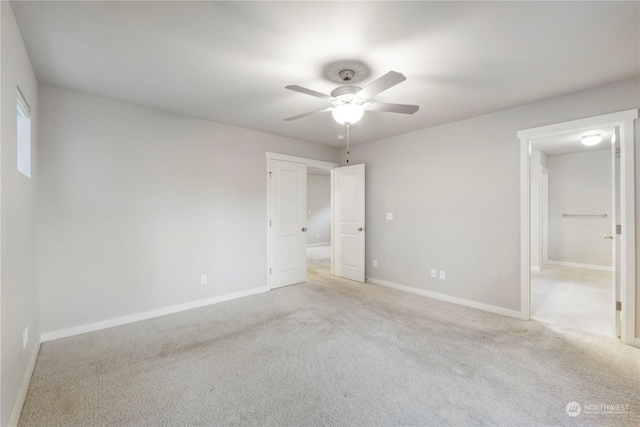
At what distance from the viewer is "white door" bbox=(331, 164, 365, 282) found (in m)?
4.96

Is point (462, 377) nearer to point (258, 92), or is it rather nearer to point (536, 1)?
point (536, 1)

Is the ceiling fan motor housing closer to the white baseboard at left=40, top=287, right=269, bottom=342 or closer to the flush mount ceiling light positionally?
the white baseboard at left=40, top=287, right=269, bottom=342

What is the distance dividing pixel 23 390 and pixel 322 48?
3.14 metres

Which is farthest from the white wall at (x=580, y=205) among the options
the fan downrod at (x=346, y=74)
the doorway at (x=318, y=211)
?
the fan downrod at (x=346, y=74)

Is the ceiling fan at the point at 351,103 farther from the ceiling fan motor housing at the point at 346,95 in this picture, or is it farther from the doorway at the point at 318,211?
the doorway at the point at 318,211

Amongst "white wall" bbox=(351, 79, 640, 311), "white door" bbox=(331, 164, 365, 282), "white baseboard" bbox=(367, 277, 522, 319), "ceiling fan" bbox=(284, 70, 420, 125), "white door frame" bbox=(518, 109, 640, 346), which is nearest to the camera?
"ceiling fan" bbox=(284, 70, 420, 125)

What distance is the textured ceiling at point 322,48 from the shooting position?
1.71m

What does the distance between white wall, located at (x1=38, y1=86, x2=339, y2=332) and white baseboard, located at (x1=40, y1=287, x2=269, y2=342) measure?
50 mm

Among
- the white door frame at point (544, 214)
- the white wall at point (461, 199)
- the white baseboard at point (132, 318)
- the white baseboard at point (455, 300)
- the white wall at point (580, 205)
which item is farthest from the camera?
the white door frame at point (544, 214)

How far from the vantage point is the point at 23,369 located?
1946 millimetres

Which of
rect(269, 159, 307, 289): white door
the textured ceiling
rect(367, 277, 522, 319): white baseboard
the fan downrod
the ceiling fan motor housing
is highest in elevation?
the textured ceiling

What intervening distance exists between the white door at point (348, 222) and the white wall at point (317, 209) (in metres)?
4.18

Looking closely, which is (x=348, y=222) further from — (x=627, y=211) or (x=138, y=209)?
(x=627, y=211)

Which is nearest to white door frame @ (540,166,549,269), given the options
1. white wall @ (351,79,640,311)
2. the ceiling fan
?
white wall @ (351,79,640,311)
